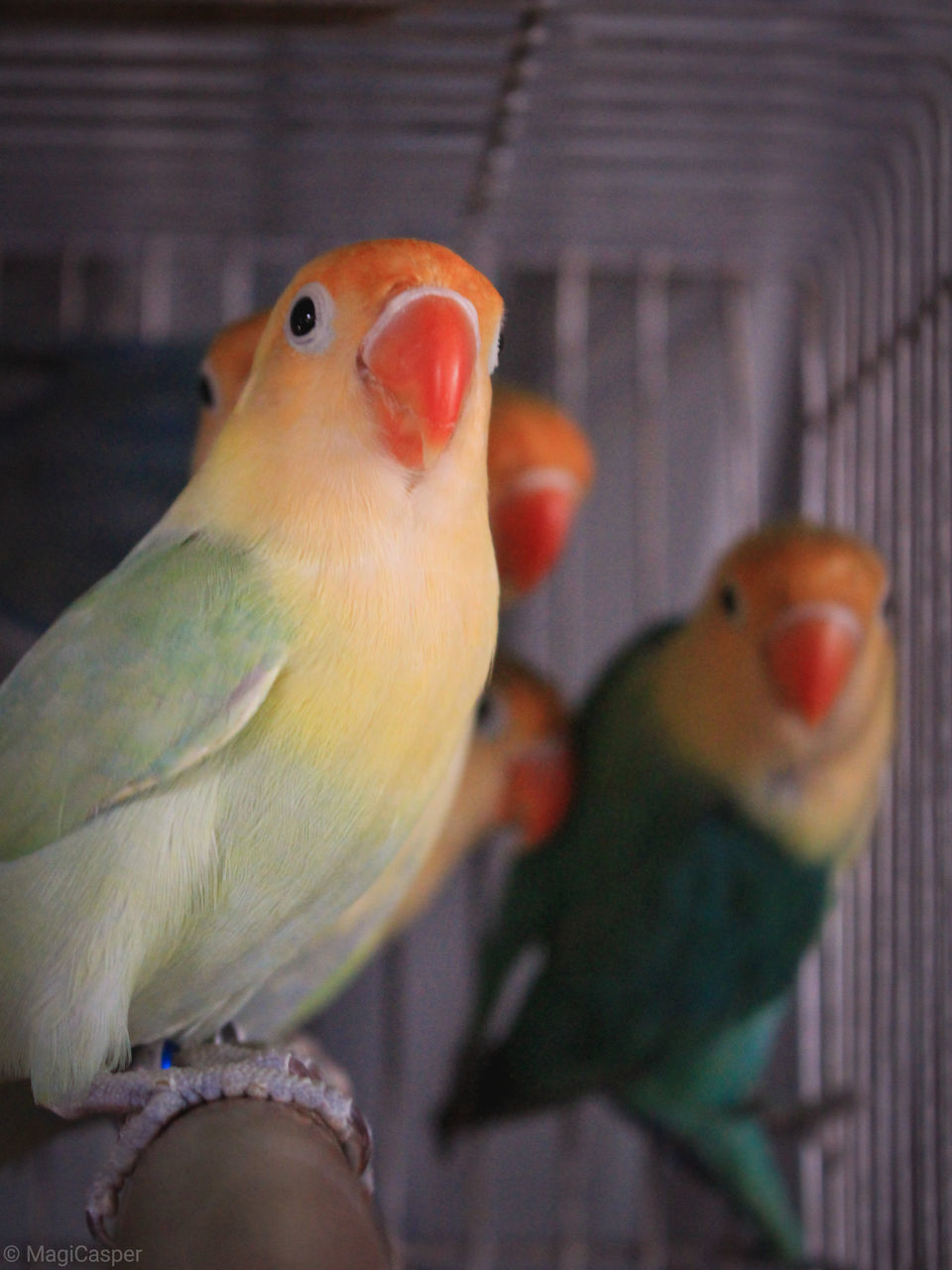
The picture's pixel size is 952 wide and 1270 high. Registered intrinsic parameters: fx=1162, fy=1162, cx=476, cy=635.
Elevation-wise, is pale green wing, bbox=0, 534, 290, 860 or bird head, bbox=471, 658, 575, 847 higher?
pale green wing, bbox=0, 534, 290, 860

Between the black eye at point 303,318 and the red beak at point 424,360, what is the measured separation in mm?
34

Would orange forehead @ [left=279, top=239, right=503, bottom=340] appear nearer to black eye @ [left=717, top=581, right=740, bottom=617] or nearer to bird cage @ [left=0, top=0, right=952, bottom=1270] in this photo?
bird cage @ [left=0, top=0, right=952, bottom=1270]

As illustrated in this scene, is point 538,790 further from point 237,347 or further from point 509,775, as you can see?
point 237,347

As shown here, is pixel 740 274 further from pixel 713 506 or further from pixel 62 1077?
pixel 62 1077

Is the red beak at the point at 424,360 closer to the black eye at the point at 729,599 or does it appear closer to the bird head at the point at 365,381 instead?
the bird head at the point at 365,381

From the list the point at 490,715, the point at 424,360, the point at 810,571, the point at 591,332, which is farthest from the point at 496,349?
the point at 591,332

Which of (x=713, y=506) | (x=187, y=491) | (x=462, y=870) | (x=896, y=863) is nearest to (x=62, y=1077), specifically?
(x=187, y=491)

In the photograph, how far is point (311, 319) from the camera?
0.53m

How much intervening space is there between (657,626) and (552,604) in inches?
11.1

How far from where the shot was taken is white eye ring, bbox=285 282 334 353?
52 centimetres

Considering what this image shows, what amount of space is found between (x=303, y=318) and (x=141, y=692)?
184 millimetres

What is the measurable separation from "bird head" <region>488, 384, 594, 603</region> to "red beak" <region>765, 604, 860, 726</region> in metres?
0.25

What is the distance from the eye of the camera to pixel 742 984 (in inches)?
43.8

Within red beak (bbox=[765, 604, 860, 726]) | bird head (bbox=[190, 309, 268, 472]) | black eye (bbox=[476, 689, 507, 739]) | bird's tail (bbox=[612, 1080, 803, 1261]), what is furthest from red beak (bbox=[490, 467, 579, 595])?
bird's tail (bbox=[612, 1080, 803, 1261])
